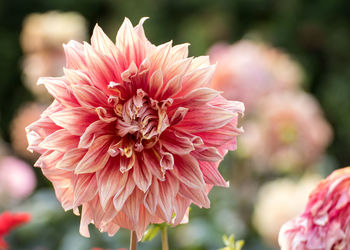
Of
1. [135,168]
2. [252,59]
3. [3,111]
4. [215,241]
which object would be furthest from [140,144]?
[3,111]

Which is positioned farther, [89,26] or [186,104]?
[89,26]

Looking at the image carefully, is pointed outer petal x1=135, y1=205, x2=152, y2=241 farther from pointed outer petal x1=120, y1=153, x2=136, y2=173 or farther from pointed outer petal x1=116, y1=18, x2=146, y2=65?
pointed outer petal x1=116, y1=18, x2=146, y2=65

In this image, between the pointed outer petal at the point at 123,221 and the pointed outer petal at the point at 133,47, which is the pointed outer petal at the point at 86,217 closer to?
the pointed outer petal at the point at 123,221

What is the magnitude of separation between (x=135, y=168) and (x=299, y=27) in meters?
4.95

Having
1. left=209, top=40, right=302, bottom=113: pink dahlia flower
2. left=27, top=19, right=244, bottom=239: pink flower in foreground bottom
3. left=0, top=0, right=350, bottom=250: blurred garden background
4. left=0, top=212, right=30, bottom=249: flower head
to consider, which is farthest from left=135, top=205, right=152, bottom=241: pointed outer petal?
left=209, top=40, right=302, bottom=113: pink dahlia flower

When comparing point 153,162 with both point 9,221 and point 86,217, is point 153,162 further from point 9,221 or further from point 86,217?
point 9,221

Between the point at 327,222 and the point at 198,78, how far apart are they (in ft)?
0.72

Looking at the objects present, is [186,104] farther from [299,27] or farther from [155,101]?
[299,27]

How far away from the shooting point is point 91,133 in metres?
0.69

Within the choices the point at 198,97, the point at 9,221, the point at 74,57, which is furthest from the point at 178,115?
the point at 9,221

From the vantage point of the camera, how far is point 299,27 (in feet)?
17.9

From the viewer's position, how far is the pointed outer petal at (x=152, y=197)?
0.68 meters

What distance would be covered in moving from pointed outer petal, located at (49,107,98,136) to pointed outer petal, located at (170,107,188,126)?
85mm

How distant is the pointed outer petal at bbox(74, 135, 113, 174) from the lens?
684 mm
